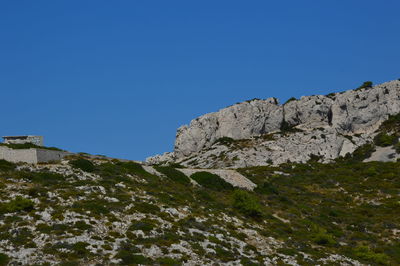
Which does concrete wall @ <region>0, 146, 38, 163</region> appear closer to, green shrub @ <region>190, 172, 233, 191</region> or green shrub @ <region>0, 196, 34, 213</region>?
green shrub @ <region>0, 196, 34, 213</region>

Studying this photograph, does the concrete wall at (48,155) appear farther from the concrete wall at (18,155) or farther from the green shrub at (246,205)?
the green shrub at (246,205)

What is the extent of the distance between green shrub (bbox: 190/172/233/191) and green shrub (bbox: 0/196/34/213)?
105 feet

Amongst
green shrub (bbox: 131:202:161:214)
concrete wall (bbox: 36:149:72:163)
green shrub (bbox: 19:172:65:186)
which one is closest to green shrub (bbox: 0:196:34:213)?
green shrub (bbox: 19:172:65:186)

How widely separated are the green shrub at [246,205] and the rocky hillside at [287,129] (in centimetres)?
5691

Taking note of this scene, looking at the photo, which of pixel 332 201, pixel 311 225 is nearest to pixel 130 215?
pixel 311 225

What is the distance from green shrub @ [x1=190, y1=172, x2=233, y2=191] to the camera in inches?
2692

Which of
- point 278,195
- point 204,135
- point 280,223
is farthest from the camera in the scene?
point 204,135

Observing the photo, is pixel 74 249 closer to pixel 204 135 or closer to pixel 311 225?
pixel 311 225

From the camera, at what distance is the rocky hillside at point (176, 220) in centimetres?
3484

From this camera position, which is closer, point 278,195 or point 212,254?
point 212,254

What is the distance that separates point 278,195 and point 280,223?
16.1 meters

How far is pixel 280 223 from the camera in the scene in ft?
182

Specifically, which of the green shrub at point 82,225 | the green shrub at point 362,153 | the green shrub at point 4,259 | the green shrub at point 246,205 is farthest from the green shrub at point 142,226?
the green shrub at point 362,153

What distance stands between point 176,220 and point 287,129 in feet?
351
